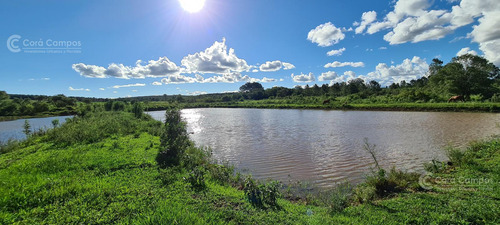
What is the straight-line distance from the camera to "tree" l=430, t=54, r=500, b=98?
41344 mm

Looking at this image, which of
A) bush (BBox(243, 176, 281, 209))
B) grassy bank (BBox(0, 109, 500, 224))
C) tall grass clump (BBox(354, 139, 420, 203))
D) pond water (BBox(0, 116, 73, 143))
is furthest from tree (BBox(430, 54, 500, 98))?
pond water (BBox(0, 116, 73, 143))

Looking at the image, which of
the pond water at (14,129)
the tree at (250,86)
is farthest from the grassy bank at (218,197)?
the tree at (250,86)

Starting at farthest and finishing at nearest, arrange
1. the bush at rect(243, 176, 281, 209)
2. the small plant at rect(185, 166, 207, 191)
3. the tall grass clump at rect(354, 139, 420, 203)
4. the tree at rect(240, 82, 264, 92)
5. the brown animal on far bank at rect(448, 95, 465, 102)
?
1. the tree at rect(240, 82, 264, 92)
2. the brown animal on far bank at rect(448, 95, 465, 102)
3. the small plant at rect(185, 166, 207, 191)
4. the tall grass clump at rect(354, 139, 420, 203)
5. the bush at rect(243, 176, 281, 209)

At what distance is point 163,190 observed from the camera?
7.21 metres

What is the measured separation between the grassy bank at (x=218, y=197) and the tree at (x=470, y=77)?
44001 millimetres

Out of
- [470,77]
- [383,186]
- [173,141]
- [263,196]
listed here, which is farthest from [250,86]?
[263,196]

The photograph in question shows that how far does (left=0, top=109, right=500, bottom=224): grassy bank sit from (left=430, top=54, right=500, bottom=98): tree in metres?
44.0

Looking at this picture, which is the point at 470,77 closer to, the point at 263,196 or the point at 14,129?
the point at 263,196

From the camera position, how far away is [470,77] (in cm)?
4172

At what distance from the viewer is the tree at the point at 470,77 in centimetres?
4134

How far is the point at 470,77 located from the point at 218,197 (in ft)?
183

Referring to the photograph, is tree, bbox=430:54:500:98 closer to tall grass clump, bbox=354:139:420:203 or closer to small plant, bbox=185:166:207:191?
tall grass clump, bbox=354:139:420:203

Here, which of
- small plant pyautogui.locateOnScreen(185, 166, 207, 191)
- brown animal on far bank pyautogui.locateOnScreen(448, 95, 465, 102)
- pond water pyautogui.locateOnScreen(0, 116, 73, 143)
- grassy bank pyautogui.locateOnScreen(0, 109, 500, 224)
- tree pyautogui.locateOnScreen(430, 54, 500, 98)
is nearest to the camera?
grassy bank pyautogui.locateOnScreen(0, 109, 500, 224)

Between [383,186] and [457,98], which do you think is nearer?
[383,186]
